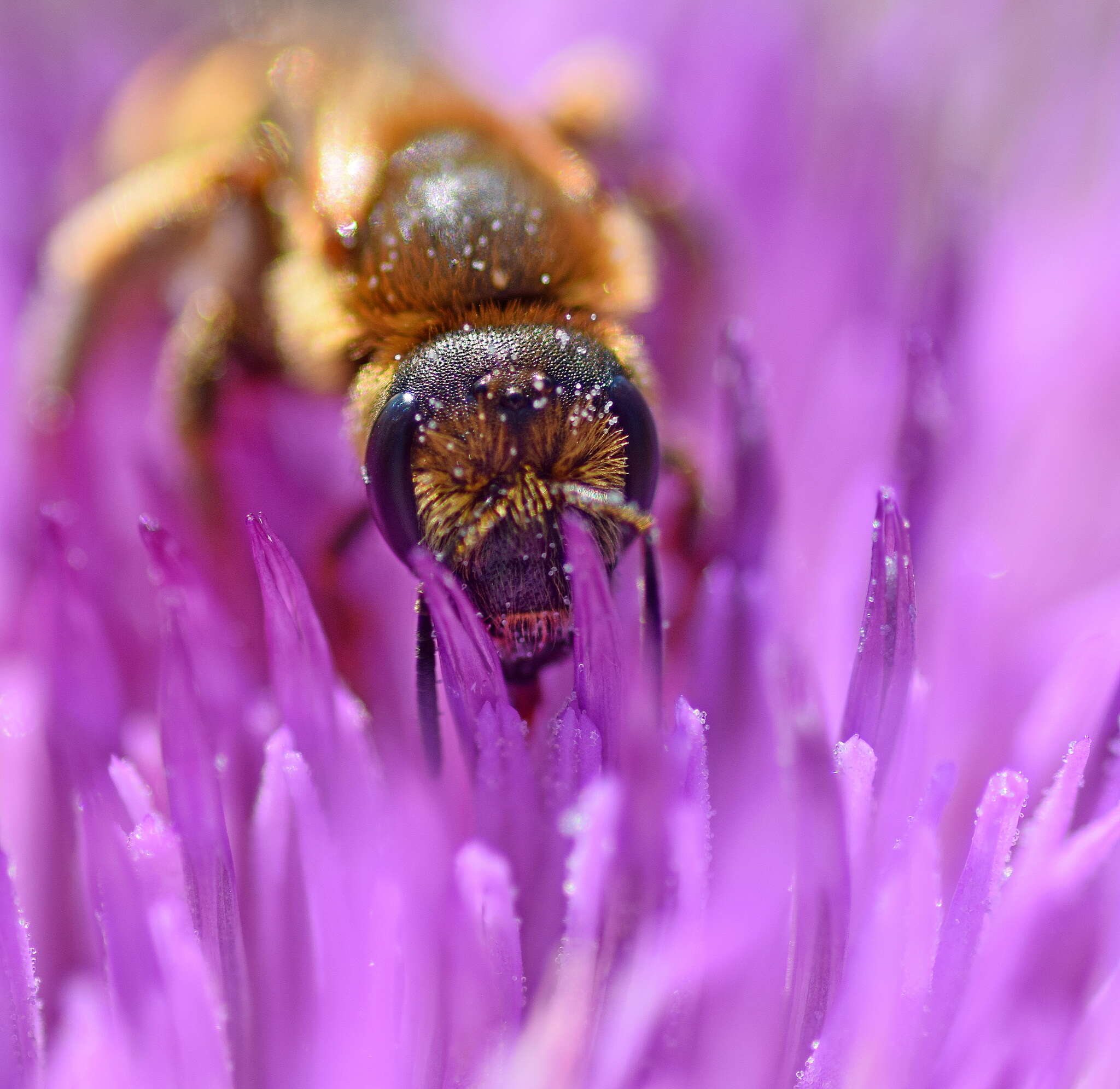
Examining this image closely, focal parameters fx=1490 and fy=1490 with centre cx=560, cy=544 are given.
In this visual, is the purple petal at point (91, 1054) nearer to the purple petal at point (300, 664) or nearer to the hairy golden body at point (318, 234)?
the purple petal at point (300, 664)

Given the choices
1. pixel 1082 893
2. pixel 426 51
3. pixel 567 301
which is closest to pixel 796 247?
pixel 426 51

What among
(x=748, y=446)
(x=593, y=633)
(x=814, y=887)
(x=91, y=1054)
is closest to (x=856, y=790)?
(x=814, y=887)

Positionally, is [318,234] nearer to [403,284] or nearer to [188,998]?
[403,284]

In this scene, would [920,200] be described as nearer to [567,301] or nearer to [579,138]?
[579,138]

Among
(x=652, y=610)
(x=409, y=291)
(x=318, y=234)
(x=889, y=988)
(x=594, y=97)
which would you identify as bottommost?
(x=889, y=988)

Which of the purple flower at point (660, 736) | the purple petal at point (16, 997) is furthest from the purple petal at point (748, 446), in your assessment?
the purple petal at point (16, 997)

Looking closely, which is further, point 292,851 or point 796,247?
point 796,247
